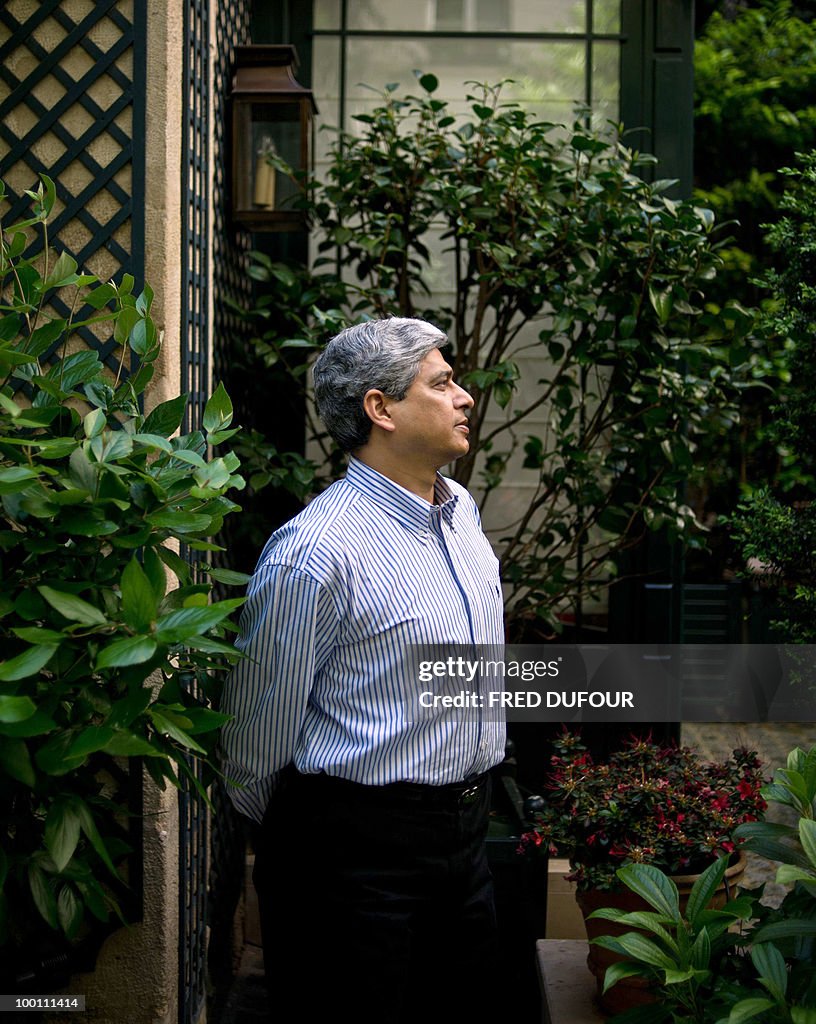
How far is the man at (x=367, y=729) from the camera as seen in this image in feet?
7.01

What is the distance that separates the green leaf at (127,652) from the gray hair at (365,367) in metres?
0.91

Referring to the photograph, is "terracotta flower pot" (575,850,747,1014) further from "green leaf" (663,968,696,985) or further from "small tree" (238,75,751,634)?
"small tree" (238,75,751,634)

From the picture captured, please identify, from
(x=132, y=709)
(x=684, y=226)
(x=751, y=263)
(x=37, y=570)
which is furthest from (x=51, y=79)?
(x=751, y=263)

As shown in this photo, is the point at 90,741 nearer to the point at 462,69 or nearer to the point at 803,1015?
the point at 803,1015

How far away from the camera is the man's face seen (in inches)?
90.9

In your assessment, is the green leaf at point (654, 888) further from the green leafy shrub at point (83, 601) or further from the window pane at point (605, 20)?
the window pane at point (605, 20)

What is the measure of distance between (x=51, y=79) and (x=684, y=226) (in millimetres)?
1996

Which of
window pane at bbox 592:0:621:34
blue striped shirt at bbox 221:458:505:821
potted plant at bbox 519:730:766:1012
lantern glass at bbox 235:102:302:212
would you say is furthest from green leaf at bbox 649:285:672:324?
blue striped shirt at bbox 221:458:505:821

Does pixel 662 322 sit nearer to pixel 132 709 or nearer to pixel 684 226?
pixel 684 226

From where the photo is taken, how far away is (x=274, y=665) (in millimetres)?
2135

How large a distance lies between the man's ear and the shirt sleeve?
0.38 m

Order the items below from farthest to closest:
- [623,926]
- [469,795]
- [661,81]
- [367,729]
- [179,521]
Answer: [661,81]
[623,926]
[469,795]
[367,729]
[179,521]

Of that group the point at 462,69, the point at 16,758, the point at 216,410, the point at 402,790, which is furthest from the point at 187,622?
the point at 462,69

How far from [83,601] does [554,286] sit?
2.66 m
